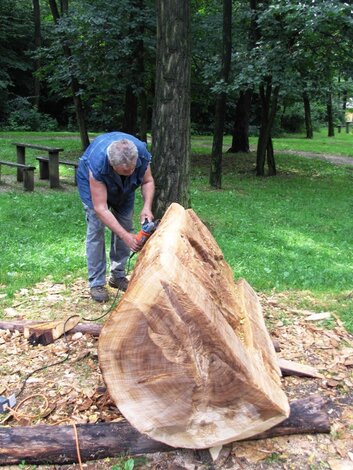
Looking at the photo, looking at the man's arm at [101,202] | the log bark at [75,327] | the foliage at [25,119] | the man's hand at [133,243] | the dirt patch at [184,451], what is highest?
the foliage at [25,119]

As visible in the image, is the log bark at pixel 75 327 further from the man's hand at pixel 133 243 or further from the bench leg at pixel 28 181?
the bench leg at pixel 28 181

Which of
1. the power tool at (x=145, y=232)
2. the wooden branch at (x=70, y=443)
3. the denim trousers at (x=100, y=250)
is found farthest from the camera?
the denim trousers at (x=100, y=250)

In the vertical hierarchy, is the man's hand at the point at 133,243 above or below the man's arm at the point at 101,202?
below

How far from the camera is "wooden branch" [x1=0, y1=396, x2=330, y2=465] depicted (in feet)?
8.73

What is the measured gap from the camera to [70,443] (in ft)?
8.82

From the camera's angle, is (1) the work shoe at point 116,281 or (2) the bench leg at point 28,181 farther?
(2) the bench leg at point 28,181

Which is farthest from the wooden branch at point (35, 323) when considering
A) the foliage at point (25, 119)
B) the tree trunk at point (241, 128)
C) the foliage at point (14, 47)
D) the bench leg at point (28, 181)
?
the foliage at point (14, 47)

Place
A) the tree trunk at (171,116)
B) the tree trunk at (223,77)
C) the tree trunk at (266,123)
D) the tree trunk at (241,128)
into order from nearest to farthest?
the tree trunk at (171,116) → the tree trunk at (223,77) → the tree trunk at (266,123) → the tree trunk at (241,128)

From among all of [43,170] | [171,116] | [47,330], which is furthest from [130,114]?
[47,330]

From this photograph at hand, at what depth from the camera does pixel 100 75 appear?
1226cm

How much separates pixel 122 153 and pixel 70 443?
6.25 feet

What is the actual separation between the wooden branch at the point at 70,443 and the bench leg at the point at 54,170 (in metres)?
8.37

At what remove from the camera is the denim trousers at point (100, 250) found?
14.9 ft

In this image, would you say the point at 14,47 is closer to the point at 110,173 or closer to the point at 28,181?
the point at 28,181
